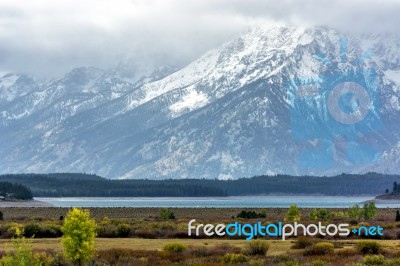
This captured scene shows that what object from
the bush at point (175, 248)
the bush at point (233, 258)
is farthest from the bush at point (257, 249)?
the bush at point (175, 248)

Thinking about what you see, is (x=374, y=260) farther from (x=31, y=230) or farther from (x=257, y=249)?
(x=31, y=230)

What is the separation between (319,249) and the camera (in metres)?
57.6

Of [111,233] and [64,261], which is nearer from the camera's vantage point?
[64,261]

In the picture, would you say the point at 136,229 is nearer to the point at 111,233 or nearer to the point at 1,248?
the point at 111,233

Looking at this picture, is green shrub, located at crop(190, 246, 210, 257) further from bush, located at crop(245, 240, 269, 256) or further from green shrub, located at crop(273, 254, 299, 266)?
green shrub, located at crop(273, 254, 299, 266)

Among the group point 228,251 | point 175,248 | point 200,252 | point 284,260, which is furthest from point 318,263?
point 175,248

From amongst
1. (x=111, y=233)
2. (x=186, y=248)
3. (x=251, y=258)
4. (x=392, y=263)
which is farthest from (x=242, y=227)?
(x=392, y=263)

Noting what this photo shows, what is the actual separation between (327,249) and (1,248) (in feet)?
69.9

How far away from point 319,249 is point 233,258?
7837 millimetres

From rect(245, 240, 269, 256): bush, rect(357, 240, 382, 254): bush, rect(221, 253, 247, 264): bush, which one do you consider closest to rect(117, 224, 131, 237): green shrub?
rect(245, 240, 269, 256): bush

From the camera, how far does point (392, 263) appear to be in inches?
1925

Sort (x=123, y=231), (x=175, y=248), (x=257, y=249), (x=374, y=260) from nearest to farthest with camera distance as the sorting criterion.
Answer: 1. (x=374, y=260)
2. (x=257, y=249)
3. (x=175, y=248)
4. (x=123, y=231)

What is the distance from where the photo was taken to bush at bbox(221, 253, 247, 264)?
5193 cm

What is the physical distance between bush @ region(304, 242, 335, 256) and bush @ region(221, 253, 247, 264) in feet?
18.5
